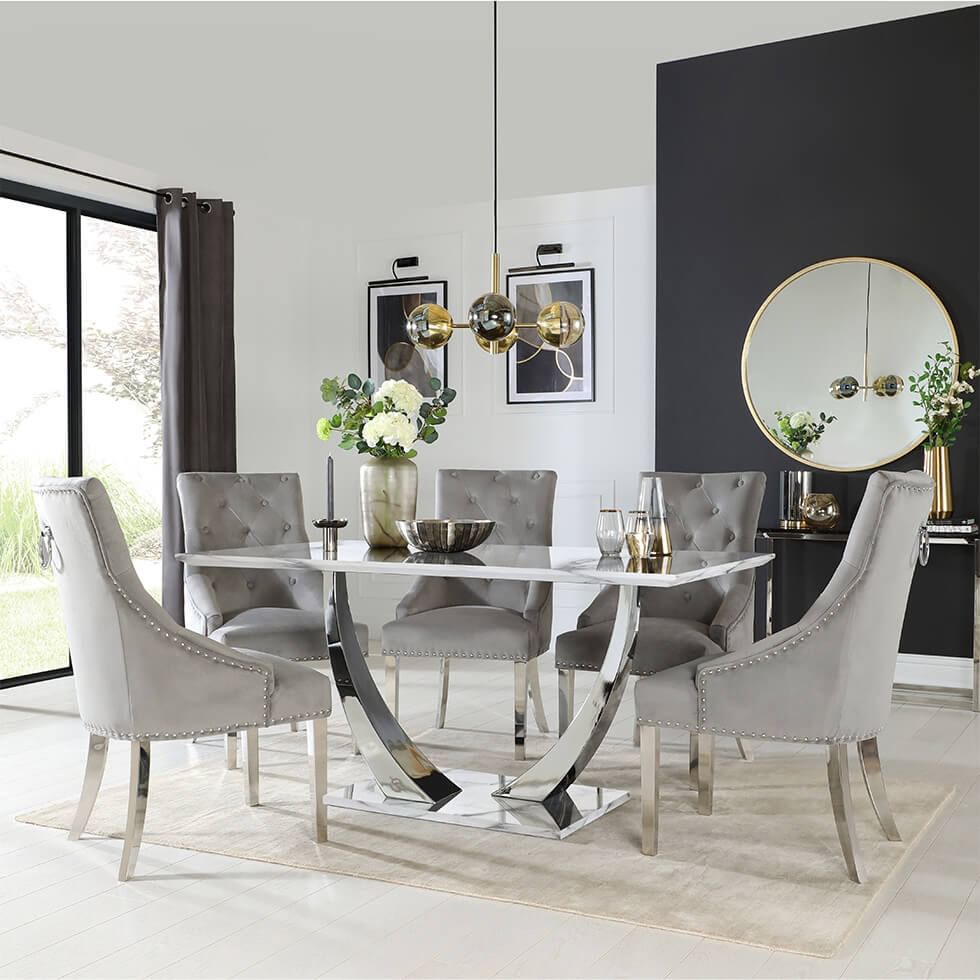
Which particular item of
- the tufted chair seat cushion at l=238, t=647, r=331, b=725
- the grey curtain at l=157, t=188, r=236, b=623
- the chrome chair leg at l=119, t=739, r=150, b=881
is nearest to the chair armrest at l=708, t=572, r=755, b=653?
the tufted chair seat cushion at l=238, t=647, r=331, b=725

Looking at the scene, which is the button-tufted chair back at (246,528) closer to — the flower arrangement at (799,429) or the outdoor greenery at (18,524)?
the outdoor greenery at (18,524)

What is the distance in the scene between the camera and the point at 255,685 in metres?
2.99

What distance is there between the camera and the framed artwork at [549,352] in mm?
6113

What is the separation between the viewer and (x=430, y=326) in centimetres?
390

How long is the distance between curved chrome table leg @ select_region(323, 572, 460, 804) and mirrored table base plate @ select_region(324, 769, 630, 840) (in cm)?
4

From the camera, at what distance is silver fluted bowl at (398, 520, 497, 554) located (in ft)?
11.2

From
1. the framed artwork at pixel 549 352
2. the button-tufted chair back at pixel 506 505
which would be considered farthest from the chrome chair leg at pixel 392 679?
the framed artwork at pixel 549 352

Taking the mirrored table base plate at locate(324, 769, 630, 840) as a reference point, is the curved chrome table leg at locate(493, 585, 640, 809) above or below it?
above

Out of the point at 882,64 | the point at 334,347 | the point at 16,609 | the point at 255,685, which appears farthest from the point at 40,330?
the point at 882,64

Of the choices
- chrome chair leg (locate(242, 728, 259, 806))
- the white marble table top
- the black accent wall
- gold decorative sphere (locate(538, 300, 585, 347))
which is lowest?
chrome chair leg (locate(242, 728, 259, 806))

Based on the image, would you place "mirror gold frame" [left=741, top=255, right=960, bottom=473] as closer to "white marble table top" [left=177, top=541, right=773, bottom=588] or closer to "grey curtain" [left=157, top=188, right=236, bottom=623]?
"white marble table top" [left=177, top=541, right=773, bottom=588]

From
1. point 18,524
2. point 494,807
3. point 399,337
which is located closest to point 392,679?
point 494,807

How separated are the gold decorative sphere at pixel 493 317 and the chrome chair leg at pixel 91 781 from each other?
1632 millimetres

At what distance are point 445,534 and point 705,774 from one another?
39.3 inches
